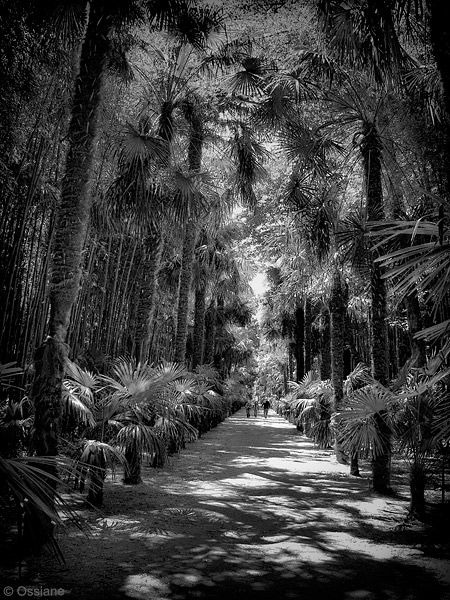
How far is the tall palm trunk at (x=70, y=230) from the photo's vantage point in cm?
445

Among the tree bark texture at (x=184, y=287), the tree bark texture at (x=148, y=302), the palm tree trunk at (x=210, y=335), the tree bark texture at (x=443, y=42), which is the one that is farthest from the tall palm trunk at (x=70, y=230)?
the palm tree trunk at (x=210, y=335)

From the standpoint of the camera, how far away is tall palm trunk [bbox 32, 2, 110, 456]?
4453mm

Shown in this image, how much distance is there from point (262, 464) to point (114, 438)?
5.44 m

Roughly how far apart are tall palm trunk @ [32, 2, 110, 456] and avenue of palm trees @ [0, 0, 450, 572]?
2 centimetres

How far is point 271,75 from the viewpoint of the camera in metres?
8.72

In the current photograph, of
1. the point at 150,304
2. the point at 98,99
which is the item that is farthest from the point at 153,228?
the point at 98,99

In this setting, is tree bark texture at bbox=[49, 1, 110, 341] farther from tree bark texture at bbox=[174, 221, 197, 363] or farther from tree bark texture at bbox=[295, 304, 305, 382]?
tree bark texture at bbox=[295, 304, 305, 382]

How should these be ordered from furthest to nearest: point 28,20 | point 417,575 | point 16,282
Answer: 1. point 16,282
2. point 28,20
3. point 417,575

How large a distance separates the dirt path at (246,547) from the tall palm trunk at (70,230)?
1429mm

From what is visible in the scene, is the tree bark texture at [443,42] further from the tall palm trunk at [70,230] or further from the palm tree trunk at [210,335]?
the palm tree trunk at [210,335]

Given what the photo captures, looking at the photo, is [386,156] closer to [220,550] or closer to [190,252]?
[190,252]

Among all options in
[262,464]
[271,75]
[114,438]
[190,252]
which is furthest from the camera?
[190,252]

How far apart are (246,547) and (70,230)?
14.4ft

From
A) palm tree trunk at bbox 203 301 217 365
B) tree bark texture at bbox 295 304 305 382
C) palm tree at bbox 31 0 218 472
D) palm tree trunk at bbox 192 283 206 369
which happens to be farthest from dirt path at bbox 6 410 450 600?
palm tree trunk at bbox 203 301 217 365
